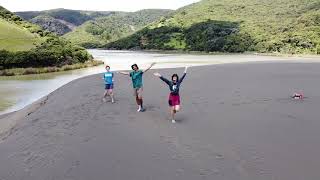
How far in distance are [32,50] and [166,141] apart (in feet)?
219

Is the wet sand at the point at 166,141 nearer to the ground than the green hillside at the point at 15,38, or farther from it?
nearer to the ground

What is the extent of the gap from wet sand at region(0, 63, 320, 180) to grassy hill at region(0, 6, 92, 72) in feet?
159

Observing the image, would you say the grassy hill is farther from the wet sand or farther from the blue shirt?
the wet sand

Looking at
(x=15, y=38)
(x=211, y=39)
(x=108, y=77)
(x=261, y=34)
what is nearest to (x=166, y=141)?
(x=108, y=77)

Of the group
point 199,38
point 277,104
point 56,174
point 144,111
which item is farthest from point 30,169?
point 199,38

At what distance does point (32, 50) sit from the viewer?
7619 cm

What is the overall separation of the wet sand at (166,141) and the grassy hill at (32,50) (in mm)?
48592

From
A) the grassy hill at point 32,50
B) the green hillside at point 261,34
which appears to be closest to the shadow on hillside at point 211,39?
the green hillside at point 261,34

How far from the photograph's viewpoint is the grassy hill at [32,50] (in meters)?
70.4

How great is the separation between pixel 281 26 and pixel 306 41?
112ft

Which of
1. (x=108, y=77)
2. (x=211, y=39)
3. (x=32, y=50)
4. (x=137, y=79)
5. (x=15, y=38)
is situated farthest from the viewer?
(x=211, y=39)

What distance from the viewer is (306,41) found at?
132000mm

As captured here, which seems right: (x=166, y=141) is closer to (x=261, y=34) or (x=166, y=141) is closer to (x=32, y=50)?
(x=32, y=50)

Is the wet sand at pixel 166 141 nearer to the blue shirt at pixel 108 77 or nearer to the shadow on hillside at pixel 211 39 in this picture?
the blue shirt at pixel 108 77
